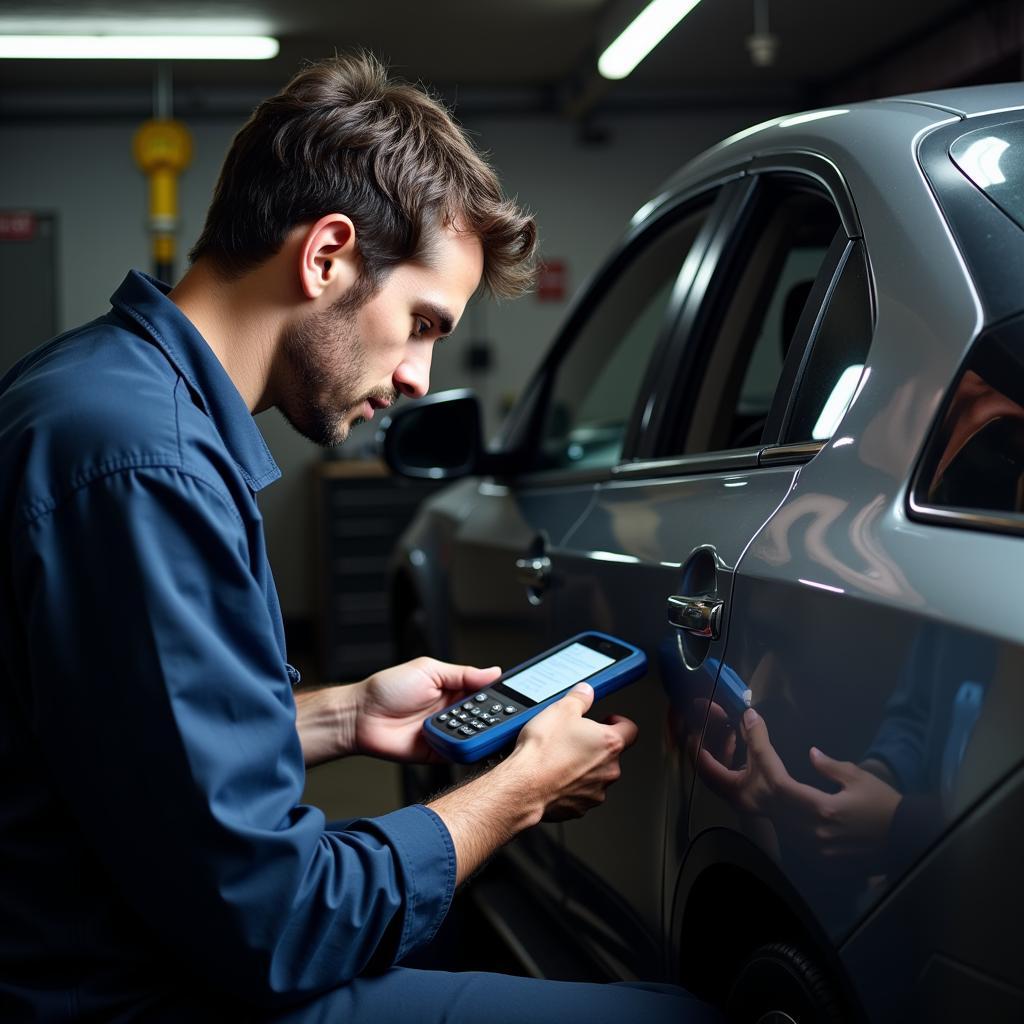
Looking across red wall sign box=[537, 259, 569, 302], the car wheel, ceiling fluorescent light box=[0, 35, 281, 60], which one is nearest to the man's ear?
the car wheel

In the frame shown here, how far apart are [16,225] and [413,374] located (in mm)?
5868

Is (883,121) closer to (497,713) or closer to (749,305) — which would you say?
(749,305)

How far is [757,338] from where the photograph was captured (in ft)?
5.32

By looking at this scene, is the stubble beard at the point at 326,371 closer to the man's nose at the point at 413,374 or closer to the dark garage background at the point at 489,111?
the man's nose at the point at 413,374

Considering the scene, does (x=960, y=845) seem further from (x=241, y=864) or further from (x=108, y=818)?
(x=108, y=818)

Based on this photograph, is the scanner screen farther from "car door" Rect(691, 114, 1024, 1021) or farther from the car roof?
the car roof

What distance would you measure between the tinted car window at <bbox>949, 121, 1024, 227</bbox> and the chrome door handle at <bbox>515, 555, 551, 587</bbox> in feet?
2.59

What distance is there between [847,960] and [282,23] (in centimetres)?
506

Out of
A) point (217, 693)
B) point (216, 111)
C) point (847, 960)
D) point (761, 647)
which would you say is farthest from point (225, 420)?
point (216, 111)

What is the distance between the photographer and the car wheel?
37.9 inches

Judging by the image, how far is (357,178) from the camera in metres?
1.25

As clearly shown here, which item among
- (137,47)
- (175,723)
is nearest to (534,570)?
(175,723)

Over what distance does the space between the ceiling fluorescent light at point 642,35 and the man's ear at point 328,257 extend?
145 inches

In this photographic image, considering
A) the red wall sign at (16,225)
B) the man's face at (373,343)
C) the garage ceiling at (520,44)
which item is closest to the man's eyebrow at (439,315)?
the man's face at (373,343)
